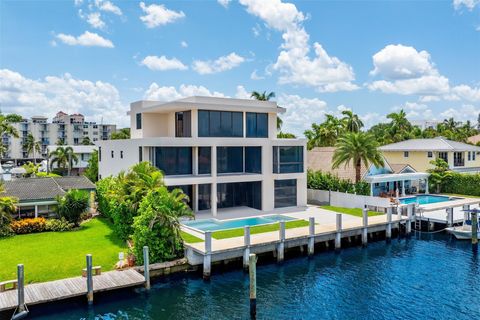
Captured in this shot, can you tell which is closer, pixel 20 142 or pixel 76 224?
pixel 76 224

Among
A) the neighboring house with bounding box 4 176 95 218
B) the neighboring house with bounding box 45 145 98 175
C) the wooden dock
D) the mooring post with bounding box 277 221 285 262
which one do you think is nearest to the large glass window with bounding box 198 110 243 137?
the neighboring house with bounding box 4 176 95 218

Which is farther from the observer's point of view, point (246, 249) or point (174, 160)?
point (174, 160)

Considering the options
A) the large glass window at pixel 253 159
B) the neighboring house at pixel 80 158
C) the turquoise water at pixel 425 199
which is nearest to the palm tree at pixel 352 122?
the turquoise water at pixel 425 199

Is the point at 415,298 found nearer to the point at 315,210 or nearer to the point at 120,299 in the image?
the point at 120,299

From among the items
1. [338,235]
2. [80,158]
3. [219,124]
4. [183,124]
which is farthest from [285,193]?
[80,158]

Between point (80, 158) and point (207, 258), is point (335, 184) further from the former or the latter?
point (80, 158)

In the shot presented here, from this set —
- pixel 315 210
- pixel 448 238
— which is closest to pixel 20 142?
pixel 315 210
